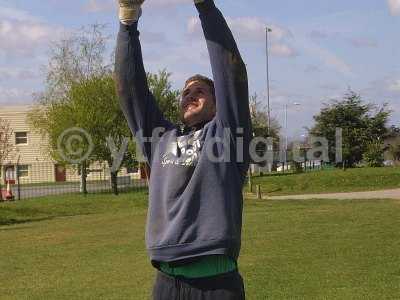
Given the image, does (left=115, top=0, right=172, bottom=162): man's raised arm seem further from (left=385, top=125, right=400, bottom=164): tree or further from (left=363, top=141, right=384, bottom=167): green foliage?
(left=385, top=125, right=400, bottom=164): tree

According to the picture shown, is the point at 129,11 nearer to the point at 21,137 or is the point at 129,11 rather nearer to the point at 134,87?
the point at 134,87

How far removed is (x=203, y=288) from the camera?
309cm

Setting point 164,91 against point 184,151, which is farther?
point 164,91

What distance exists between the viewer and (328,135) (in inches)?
1805

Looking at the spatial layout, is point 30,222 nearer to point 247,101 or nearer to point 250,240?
point 250,240

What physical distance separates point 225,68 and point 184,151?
1.38 ft

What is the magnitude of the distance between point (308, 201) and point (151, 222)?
2142 centimetres

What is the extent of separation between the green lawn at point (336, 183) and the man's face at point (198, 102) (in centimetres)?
2780

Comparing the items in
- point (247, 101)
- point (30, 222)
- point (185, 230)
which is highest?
point (247, 101)

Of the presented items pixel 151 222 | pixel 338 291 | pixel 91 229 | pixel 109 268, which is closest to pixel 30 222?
pixel 91 229

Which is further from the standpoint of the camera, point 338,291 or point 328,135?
point 328,135

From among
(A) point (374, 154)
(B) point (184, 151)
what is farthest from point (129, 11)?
(A) point (374, 154)

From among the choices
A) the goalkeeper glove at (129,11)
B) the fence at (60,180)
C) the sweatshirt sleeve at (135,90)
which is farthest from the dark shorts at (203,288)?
the fence at (60,180)

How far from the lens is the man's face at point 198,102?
3.27 metres
